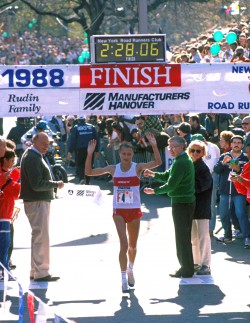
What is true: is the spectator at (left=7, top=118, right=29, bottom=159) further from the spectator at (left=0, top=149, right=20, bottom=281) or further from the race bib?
the race bib

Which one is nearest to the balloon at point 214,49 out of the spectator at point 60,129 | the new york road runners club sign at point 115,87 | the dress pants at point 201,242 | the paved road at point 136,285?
the spectator at point 60,129

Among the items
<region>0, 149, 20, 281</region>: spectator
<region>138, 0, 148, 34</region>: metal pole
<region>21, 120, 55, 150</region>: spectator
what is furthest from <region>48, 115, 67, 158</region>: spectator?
<region>0, 149, 20, 281</region>: spectator

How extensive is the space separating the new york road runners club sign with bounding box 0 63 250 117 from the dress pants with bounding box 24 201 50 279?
1.75 metres

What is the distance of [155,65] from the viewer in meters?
15.5

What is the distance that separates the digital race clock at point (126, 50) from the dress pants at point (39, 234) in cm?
254

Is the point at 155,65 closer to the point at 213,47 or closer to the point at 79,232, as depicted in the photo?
the point at 79,232

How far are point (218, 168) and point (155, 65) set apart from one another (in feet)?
7.27

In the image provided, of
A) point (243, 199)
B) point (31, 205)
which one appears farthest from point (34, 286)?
point (243, 199)

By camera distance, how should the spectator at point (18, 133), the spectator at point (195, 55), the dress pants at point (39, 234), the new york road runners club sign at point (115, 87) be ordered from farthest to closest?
the spectator at point (195, 55)
the spectator at point (18, 133)
the new york road runners club sign at point (115, 87)
the dress pants at point (39, 234)

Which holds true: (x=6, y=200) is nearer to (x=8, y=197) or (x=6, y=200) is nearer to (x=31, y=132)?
(x=8, y=197)

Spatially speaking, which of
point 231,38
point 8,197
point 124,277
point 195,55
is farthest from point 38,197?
point 231,38

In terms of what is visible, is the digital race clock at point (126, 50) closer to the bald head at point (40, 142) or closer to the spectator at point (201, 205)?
the spectator at point (201, 205)

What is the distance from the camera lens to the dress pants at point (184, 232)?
46.3ft

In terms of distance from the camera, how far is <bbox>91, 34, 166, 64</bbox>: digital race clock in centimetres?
1566
